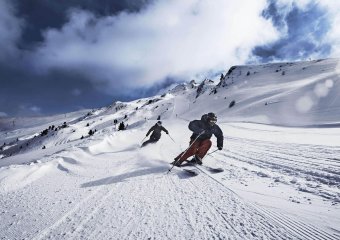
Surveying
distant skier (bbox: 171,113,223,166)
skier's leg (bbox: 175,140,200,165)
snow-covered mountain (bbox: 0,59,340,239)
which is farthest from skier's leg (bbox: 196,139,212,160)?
snow-covered mountain (bbox: 0,59,340,239)

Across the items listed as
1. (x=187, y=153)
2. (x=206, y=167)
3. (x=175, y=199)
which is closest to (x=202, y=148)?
(x=187, y=153)

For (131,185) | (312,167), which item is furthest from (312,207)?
(131,185)

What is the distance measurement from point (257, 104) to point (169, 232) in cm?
5378

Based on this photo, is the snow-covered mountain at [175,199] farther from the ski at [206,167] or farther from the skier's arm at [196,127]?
the skier's arm at [196,127]

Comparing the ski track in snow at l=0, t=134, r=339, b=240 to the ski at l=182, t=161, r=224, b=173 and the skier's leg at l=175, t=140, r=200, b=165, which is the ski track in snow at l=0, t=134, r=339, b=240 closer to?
the ski at l=182, t=161, r=224, b=173

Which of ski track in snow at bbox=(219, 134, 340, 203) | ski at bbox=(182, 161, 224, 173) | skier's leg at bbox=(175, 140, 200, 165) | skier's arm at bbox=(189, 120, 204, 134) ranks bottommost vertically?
ski track in snow at bbox=(219, 134, 340, 203)

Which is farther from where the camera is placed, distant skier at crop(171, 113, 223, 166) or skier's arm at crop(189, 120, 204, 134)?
skier's arm at crop(189, 120, 204, 134)

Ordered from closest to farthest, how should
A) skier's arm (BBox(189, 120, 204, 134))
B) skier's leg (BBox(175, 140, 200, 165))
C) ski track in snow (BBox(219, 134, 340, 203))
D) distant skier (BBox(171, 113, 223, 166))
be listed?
1. ski track in snow (BBox(219, 134, 340, 203))
2. skier's leg (BBox(175, 140, 200, 165))
3. distant skier (BBox(171, 113, 223, 166))
4. skier's arm (BBox(189, 120, 204, 134))

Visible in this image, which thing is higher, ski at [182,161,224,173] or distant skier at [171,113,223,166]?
distant skier at [171,113,223,166]

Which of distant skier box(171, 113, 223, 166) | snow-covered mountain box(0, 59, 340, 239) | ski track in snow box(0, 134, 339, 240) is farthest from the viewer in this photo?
distant skier box(171, 113, 223, 166)

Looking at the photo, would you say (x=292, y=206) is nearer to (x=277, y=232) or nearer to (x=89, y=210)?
(x=277, y=232)

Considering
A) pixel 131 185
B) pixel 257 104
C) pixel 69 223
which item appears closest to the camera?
pixel 69 223

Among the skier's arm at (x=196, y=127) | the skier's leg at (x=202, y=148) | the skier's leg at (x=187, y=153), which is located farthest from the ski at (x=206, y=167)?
the skier's arm at (x=196, y=127)

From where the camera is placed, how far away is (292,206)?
16.5 ft
